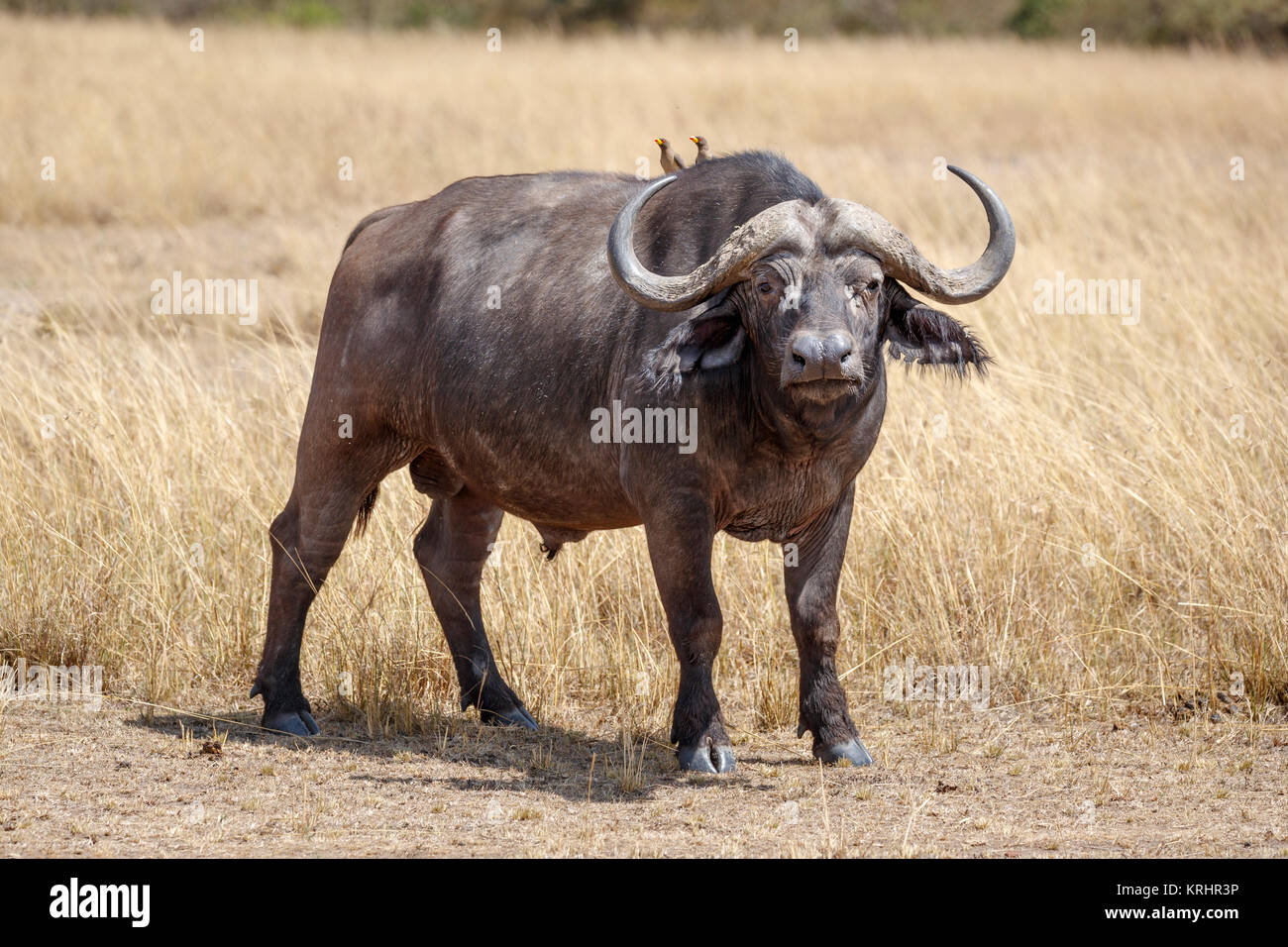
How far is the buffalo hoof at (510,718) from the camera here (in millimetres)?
6715

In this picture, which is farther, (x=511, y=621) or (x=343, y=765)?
(x=511, y=621)

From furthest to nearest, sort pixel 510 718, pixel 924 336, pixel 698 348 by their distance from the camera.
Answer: pixel 510 718 < pixel 924 336 < pixel 698 348

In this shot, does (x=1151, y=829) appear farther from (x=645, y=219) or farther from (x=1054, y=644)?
(x=645, y=219)

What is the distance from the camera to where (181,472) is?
800 centimetres

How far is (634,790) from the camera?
5707 mm

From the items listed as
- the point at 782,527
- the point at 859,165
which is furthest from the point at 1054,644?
the point at 859,165

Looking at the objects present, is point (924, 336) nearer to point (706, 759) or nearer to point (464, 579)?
point (706, 759)

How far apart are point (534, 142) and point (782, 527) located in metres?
12.4

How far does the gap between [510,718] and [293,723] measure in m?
0.90

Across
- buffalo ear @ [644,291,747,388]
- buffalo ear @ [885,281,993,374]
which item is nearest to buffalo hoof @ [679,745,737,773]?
buffalo ear @ [644,291,747,388]

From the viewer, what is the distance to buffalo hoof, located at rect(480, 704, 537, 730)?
6.71m

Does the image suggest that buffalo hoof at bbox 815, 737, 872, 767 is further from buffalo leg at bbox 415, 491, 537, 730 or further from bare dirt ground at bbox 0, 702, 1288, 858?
buffalo leg at bbox 415, 491, 537, 730

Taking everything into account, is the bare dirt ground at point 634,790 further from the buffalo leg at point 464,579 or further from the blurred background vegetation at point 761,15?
the blurred background vegetation at point 761,15

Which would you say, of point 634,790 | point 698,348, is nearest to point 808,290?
point 698,348
